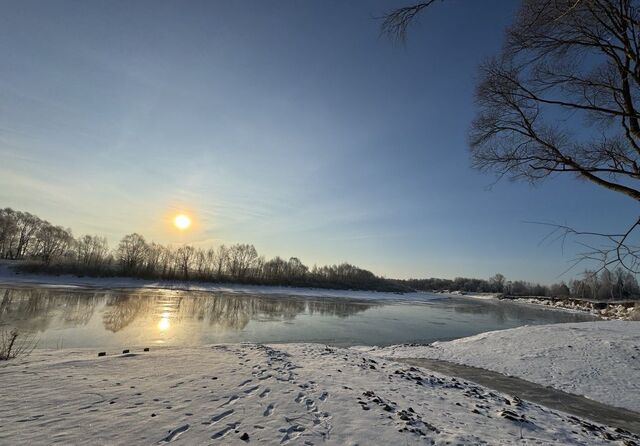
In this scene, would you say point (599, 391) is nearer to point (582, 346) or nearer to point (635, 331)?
point (582, 346)

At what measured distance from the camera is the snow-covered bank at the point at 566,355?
11476mm

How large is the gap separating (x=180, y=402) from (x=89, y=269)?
229 ft

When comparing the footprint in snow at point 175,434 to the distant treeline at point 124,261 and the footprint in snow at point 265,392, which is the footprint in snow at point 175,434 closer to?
the footprint in snow at point 265,392

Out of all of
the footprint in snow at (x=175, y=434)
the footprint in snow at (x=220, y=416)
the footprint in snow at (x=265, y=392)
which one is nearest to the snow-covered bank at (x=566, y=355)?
the footprint in snow at (x=265, y=392)

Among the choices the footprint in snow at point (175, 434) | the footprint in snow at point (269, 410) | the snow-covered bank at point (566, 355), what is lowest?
the snow-covered bank at point (566, 355)

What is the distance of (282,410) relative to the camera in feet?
20.4

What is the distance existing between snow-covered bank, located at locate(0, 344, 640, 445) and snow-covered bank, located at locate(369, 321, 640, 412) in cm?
439

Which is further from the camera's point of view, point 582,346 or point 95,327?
point 95,327

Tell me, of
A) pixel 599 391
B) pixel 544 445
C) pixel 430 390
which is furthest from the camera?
pixel 599 391

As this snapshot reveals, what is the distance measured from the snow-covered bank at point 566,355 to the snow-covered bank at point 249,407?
173 inches

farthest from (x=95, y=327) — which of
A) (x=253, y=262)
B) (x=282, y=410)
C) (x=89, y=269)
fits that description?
(x=253, y=262)

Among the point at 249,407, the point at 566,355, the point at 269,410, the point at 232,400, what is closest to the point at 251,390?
the point at 232,400

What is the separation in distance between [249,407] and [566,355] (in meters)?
14.4

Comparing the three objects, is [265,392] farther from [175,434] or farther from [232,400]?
[175,434]
